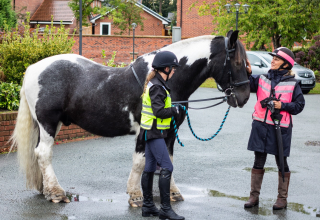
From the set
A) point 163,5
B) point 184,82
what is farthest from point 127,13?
point 184,82

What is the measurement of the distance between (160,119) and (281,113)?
4.90 feet

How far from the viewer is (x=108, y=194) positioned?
5523 mm

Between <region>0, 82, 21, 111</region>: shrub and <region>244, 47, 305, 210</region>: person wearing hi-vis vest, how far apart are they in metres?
5.29

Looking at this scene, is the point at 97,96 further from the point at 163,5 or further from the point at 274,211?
the point at 163,5

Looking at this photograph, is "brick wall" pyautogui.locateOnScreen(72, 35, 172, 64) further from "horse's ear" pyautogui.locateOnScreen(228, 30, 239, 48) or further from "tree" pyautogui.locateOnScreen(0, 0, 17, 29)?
"horse's ear" pyautogui.locateOnScreen(228, 30, 239, 48)

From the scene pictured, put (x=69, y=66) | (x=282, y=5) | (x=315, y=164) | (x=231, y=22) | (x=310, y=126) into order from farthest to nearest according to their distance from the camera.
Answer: (x=231, y=22)
(x=282, y=5)
(x=310, y=126)
(x=315, y=164)
(x=69, y=66)

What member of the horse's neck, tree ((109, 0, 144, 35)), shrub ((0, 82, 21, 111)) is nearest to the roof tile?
tree ((109, 0, 144, 35))

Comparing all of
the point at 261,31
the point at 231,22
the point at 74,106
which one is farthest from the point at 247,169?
the point at 231,22

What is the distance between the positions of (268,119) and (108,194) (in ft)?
7.39

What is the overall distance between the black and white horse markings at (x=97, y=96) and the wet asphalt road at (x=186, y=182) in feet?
0.96

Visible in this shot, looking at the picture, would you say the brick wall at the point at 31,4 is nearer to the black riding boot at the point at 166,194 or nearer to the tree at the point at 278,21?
the tree at the point at 278,21

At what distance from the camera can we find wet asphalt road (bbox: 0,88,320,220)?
4887 millimetres

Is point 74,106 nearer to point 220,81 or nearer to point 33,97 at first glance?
point 33,97

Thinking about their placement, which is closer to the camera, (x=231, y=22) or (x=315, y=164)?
(x=315, y=164)
